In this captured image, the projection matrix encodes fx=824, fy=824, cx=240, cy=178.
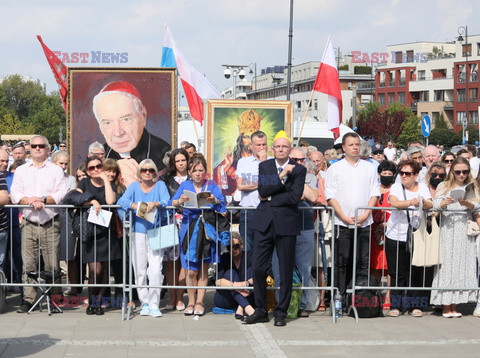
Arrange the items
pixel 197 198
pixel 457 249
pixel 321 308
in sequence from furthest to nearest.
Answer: pixel 321 308
pixel 457 249
pixel 197 198

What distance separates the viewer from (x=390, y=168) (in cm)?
999

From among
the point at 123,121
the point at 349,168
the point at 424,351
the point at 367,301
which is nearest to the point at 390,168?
the point at 349,168

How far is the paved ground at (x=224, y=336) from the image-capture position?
757 cm

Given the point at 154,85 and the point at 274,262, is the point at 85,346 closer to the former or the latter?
the point at 274,262

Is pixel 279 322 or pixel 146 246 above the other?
pixel 146 246

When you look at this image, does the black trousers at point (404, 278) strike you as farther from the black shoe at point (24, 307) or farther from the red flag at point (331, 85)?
the red flag at point (331, 85)

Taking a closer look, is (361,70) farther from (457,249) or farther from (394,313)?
(394,313)

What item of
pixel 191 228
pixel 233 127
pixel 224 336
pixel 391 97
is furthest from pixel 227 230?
pixel 391 97

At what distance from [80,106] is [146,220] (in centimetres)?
480

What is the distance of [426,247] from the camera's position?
9.38 m

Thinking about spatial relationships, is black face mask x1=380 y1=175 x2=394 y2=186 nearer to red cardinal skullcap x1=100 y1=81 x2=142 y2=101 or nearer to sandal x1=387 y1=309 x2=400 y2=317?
sandal x1=387 y1=309 x2=400 y2=317

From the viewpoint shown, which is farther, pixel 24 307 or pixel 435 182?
pixel 435 182

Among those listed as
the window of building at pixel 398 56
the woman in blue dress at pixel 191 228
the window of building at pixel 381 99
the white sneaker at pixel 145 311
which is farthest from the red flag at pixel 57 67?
the window of building at pixel 381 99

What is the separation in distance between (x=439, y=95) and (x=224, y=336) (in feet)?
343
